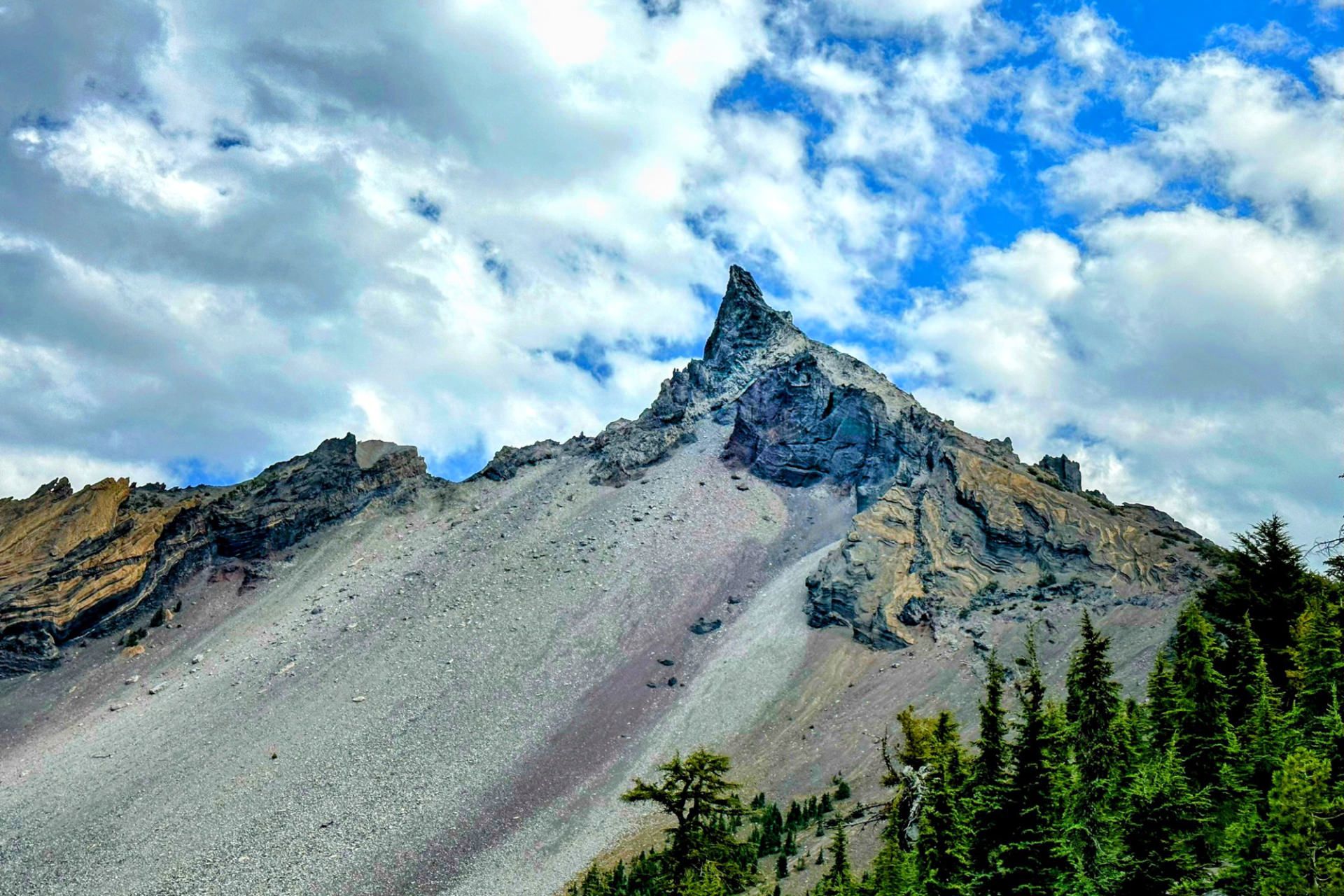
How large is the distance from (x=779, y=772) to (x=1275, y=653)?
34.2 m

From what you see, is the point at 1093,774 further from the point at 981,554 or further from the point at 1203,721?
the point at 981,554

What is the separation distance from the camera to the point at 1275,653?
36.4 meters

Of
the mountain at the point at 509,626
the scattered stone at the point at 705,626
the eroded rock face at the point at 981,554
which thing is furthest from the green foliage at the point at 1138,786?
the scattered stone at the point at 705,626

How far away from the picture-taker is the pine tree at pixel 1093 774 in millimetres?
22828

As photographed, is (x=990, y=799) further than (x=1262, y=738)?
No

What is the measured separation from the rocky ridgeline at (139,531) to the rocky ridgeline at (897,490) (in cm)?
1824

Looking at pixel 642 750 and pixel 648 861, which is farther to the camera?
pixel 642 750

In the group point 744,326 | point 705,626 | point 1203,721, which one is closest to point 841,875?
point 1203,721

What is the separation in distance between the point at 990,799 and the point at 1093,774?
3444 millimetres

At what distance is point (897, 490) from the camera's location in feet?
308

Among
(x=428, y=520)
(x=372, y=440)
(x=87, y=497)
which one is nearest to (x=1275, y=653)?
(x=428, y=520)

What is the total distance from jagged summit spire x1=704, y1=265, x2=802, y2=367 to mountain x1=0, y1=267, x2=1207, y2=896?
10.5m

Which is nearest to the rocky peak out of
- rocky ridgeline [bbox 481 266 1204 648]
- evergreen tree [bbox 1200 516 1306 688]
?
rocky ridgeline [bbox 481 266 1204 648]

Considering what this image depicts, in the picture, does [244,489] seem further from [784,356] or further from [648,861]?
[648,861]
